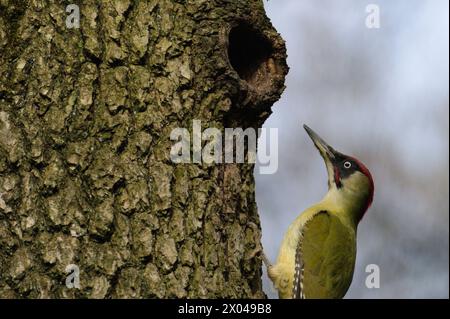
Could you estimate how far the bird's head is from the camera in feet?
16.4

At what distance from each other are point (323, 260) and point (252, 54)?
134 cm

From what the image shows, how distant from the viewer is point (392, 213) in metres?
7.83

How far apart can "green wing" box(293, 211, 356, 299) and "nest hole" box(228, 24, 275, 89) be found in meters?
1.17

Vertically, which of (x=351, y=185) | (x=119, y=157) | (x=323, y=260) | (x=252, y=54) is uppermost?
(x=252, y=54)

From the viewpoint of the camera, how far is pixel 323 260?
438 cm

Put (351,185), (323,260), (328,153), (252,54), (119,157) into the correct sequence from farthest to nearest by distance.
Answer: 1. (328,153)
2. (351,185)
3. (323,260)
4. (252,54)
5. (119,157)

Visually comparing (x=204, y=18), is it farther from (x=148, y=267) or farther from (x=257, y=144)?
(x=148, y=267)

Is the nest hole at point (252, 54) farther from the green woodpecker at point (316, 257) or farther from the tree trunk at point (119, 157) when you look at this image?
the green woodpecker at point (316, 257)

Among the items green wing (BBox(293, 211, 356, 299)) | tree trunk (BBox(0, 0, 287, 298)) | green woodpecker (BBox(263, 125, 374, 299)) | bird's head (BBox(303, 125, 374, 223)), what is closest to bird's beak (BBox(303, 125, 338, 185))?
bird's head (BBox(303, 125, 374, 223))

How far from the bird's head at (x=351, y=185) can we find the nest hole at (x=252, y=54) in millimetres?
1338

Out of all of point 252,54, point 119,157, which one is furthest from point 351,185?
point 119,157

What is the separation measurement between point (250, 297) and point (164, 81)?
Result: 953mm
